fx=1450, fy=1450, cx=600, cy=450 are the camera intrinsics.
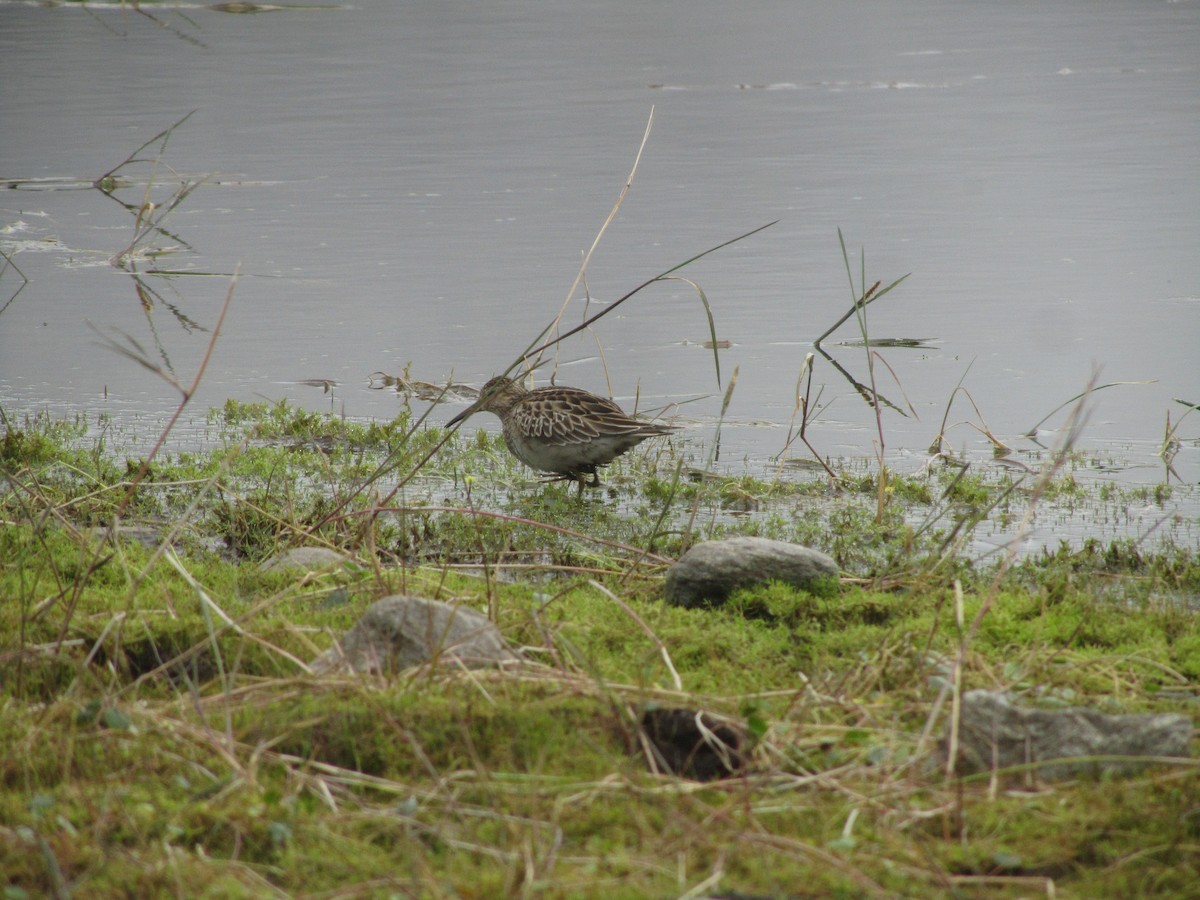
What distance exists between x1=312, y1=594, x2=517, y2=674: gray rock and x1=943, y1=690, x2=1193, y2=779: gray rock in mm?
1358

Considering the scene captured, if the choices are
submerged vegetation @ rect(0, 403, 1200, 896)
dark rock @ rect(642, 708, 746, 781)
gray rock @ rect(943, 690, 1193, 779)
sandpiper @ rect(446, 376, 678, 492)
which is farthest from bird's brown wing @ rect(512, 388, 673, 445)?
gray rock @ rect(943, 690, 1193, 779)

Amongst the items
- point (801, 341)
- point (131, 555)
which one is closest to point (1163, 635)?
point (131, 555)

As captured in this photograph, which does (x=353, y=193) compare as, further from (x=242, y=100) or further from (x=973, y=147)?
(x=973, y=147)

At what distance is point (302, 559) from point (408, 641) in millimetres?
1514

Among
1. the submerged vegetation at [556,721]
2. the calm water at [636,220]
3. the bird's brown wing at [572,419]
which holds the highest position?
the calm water at [636,220]

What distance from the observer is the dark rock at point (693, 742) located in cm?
366

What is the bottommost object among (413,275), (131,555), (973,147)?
(131,555)

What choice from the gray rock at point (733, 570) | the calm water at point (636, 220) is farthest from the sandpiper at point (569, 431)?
the gray rock at point (733, 570)

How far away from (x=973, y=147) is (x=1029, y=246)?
12.5ft

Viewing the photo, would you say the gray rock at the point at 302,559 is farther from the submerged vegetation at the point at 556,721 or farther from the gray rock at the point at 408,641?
the gray rock at the point at 408,641

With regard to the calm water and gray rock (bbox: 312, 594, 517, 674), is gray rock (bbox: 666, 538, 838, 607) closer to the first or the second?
gray rock (bbox: 312, 594, 517, 674)

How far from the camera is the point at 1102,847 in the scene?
321cm

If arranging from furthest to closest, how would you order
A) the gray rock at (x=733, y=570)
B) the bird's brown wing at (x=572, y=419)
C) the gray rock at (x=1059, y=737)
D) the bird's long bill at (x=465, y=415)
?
the bird's brown wing at (x=572, y=419) → the bird's long bill at (x=465, y=415) → the gray rock at (x=733, y=570) → the gray rock at (x=1059, y=737)

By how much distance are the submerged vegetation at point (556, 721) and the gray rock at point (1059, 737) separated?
0.06m
